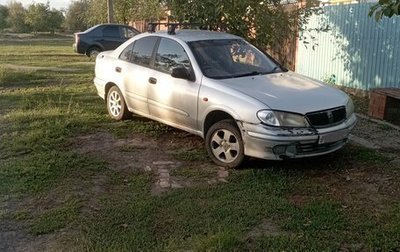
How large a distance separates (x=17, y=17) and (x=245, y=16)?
5355 centimetres

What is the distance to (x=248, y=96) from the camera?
5434mm

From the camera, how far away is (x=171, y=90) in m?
6.38

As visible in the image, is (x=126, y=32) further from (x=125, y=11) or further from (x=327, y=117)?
(x=327, y=117)

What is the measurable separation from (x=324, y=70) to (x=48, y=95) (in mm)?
6508

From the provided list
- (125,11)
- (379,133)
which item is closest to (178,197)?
(379,133)

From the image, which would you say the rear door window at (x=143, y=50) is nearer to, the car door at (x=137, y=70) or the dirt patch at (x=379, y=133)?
the car door at (x=137, y=70)

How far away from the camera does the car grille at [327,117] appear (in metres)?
5.28

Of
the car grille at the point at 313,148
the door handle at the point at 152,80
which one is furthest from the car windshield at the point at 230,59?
the car grille at the point at 313,148

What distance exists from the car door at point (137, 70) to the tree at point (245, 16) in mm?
2380

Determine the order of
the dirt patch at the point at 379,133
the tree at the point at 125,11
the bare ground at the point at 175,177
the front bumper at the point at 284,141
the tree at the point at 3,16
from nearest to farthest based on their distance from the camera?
the bare ground at the point at 175,177
the front bumper at the point at 284,141
the dirt patch at the point at 379,133
the tree at the point at 125,11
the tree at the point at 3,16

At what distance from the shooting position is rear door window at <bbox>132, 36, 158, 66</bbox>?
7027 mm

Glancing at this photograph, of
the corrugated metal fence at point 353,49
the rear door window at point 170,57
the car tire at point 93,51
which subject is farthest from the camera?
the car tire at point 93,51

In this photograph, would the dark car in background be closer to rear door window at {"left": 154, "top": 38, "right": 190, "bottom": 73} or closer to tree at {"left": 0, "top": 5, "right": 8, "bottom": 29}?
rear door window at {"left": 154, "top": 38, "right": 190, "bottom": 73}

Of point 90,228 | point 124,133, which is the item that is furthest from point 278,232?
point 124,133
